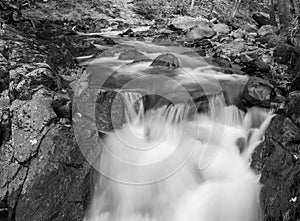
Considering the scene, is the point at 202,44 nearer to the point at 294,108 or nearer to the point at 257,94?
the point at 257,94

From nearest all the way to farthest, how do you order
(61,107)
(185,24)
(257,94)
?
(61,107), (257,94), (185,24)

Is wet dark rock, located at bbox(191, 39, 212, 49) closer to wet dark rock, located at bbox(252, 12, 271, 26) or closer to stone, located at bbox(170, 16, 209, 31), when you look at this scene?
stone, located at bbox(170, 16, 209, 31)

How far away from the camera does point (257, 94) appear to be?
25.5ft

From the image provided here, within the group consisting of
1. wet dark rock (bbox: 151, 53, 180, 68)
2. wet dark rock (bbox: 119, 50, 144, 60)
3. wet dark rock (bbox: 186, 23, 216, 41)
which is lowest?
wet dark rock (bbox: 186, 23, 216, 41)

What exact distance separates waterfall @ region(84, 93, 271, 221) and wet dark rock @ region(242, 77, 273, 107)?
0.79 feet

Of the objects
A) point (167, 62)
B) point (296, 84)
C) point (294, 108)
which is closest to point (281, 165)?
point (294, 108)

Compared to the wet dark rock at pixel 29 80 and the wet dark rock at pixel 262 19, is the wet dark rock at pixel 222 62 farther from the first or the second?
the wet dark rock at pixel 262 19

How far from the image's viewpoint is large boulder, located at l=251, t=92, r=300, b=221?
4.67 m

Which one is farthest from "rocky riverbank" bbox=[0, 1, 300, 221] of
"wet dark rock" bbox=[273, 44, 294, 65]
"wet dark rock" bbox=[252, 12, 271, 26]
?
"wet dark rock" bbox=[252, 12, 271, 26]

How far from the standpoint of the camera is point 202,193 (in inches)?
234

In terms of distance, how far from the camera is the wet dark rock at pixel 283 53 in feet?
37.4

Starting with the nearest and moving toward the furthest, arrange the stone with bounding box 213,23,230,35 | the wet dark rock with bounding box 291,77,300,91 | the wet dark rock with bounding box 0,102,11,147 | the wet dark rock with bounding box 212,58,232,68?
the wet dark rock with bounding box 0,102,11,147, the wet dark rock with bounding box 291,77,300,91, the wet dark rock with bounding box 212,58,232,68, the stone with bounding box 213,23,230,35

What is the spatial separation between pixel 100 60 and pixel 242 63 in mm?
5402

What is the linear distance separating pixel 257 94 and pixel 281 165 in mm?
3005
